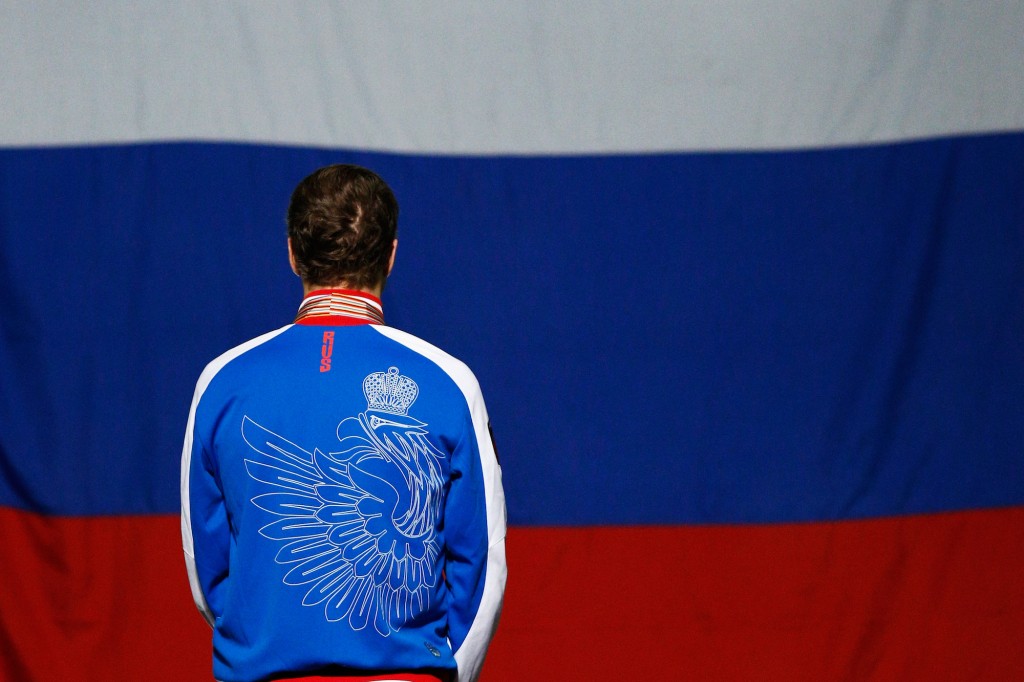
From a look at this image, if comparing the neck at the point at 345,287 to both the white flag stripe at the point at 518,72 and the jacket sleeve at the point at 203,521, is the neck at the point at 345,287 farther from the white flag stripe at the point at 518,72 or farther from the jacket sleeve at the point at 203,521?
the white flag stripe at the point at 518,72

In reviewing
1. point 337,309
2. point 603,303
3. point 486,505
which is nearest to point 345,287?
point 337,309

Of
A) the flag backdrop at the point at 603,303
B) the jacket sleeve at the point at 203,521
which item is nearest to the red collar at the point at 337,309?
the jacket sleeve at the point at 203,521

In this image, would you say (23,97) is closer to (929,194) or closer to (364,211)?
(364,211)

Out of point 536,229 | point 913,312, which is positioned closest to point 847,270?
point 913,312

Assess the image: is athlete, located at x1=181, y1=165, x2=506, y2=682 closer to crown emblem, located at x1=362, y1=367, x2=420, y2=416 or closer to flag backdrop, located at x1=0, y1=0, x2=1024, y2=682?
crown emblem, located at x1=362, y1=367, x2=420, y2=416

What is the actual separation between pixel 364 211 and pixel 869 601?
1.38 meters

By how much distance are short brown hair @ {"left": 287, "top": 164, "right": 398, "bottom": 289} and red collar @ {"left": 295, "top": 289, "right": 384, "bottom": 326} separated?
0.03 ft

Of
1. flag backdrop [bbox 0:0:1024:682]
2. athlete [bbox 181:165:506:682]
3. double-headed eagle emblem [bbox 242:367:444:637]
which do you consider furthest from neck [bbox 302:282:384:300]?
flag backdrop [bbox 0:0:1024:682]

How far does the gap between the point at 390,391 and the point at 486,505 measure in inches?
5.7

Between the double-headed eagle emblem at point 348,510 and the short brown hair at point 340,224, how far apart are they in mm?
117

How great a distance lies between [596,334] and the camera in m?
1.94

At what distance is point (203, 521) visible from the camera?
3.16 feet

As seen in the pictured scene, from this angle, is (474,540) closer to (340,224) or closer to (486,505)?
(486,505)

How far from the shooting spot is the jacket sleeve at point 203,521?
943 mm
